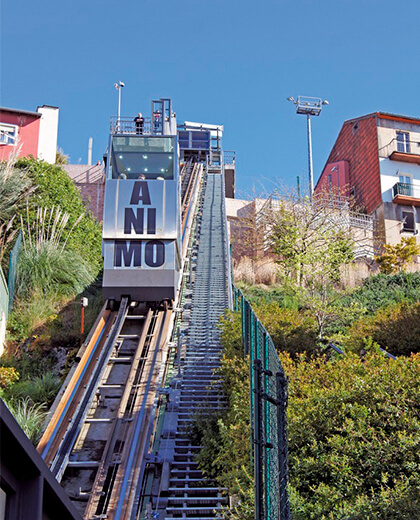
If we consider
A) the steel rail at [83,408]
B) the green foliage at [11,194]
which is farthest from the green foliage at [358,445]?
the green foliage at [11,194]

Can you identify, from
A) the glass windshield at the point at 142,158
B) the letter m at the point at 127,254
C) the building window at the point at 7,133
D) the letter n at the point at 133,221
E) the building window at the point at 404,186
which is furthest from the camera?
the building window at the point at 404,186

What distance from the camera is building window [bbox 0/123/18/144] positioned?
87.0 ft

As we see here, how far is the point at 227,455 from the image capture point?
838 centimetres

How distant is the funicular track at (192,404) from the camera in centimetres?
834

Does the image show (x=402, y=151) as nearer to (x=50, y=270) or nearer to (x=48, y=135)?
(x=48, y=135)

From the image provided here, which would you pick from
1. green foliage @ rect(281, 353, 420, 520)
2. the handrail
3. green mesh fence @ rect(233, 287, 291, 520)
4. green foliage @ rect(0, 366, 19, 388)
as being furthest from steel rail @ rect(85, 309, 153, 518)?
the handrail

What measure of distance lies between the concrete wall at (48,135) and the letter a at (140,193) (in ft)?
40.7

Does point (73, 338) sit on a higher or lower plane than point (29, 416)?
higher

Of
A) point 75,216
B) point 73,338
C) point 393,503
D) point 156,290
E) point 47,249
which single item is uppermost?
point 75,216

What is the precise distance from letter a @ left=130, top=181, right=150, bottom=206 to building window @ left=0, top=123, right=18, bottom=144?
12.6 m

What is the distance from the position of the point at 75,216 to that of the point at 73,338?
7.06 metres

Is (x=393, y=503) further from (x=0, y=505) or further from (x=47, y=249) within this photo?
(x=47, y=249)

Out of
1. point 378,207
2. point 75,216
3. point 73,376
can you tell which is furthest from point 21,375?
point 378,207

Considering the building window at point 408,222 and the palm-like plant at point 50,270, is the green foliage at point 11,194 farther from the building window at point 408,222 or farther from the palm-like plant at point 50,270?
the building window at point 408,222
